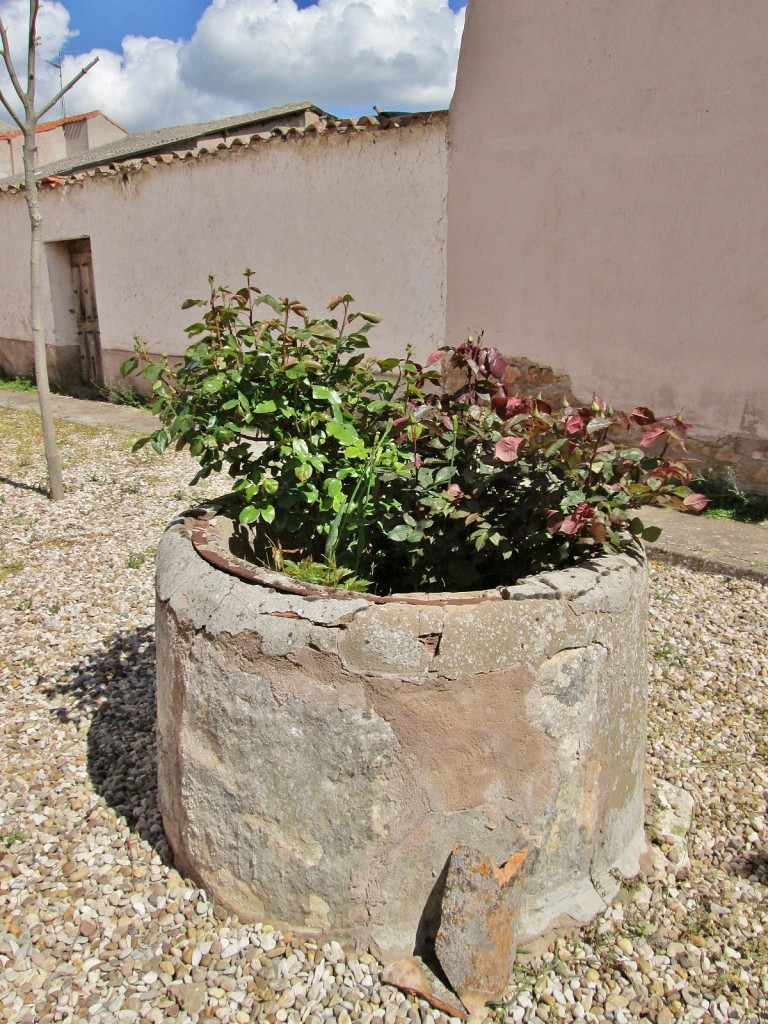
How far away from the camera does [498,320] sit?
257 inches

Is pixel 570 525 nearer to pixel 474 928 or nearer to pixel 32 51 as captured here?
pixel 474 928

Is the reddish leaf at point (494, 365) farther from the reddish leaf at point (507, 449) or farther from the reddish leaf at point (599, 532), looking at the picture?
the reddish leaf at point (599, 532)

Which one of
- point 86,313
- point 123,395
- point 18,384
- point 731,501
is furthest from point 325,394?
point 18,384

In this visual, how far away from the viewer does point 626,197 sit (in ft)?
18.5

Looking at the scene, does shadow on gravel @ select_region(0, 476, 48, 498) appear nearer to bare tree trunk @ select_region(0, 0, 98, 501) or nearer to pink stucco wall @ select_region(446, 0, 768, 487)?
bare tree trunk @ select_region(0, 0, 98, 501)

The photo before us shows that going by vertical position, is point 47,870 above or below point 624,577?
below

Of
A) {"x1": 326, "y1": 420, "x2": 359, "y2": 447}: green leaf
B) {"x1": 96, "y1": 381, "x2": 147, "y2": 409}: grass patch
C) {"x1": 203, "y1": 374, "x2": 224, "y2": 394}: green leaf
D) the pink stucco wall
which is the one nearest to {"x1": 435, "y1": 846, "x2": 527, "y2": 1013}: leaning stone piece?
{"x1": 326, "y1": 420, "x2": 359, "y2": 447}: green leaf

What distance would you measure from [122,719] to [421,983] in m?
1.57

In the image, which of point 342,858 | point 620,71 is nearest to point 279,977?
point 342,858

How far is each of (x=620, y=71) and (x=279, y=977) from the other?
588 cm

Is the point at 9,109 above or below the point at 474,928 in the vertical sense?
above

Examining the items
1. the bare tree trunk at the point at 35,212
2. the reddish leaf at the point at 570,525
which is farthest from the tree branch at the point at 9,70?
the reddish leaf at the point at 570,525

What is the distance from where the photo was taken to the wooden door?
1077 cm

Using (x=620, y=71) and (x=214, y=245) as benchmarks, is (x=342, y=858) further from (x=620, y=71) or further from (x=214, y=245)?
(x=214, y=245)
